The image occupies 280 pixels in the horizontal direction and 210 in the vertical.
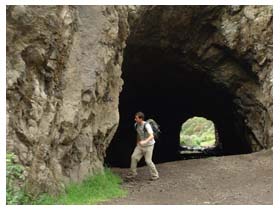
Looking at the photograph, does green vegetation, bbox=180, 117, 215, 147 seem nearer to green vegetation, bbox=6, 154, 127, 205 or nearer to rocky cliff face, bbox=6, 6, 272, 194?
rocky cliff face, bbox=6, 6, 272, 194

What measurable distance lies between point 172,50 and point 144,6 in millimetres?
2899

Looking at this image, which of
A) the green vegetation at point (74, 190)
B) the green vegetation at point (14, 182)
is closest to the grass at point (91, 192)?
the green vegetation at point (74, 190)

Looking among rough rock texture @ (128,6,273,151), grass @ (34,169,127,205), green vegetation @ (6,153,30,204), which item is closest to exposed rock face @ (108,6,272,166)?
rough rock texture @ (128,6,273,151)

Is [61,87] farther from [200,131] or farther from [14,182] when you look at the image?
[200,131]

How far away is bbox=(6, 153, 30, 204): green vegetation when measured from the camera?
22.7 feet

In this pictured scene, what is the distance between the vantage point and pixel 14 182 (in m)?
7.25

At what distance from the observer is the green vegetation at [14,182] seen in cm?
692

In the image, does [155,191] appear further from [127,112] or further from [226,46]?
[127,112]

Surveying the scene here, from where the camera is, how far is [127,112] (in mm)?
23562

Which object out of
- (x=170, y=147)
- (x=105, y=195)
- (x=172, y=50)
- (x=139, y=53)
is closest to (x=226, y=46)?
(x=172, y=50)

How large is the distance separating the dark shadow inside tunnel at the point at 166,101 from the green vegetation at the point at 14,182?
32.7 feet

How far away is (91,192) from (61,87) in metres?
2.24

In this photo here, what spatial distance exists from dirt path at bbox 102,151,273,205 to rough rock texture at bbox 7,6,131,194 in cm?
136

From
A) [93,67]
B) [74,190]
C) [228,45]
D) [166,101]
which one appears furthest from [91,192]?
[166,101]
